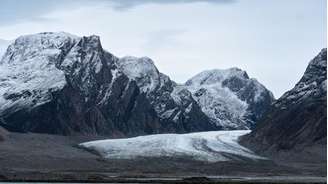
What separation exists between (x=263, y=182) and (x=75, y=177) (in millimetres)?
40548

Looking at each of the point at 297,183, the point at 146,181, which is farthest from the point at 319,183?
the point at 146,181

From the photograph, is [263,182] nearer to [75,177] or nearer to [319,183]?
[319,183]

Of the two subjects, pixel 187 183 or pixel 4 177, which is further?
pixel 4 177

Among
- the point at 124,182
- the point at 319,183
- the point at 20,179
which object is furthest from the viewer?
the point at 20,179

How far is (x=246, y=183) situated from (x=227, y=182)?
4531mm

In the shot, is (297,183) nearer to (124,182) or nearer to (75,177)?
(124,182)

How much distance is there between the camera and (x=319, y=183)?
527 feet

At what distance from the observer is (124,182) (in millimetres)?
171625

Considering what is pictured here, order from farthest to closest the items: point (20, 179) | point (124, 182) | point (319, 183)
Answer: point (20, 179) → point (124, 182) → point (319, 183)

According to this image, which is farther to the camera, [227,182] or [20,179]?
[20,179]

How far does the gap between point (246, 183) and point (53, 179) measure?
38.6 meters

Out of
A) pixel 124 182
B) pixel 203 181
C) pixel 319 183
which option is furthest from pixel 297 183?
pixel 124 182

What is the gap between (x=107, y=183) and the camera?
168625mm

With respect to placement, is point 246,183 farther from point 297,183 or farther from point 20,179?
point 20,179
